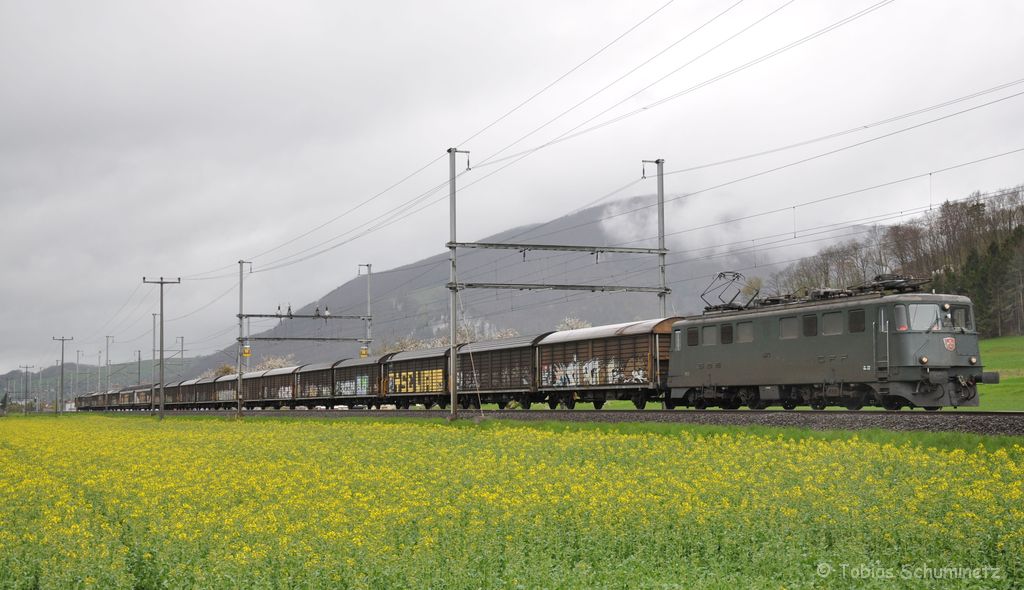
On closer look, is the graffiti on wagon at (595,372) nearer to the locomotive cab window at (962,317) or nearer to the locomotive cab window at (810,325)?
the locomotive cab window at (810,325)

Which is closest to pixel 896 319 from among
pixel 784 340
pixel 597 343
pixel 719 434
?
pixel 784 340

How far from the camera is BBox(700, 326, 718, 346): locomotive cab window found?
118ft

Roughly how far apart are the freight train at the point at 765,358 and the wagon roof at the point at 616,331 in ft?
0.20

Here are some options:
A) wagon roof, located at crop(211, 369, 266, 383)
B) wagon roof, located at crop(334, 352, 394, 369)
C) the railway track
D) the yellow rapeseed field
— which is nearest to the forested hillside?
wagon roof, located at crop(334, 352, 394, 369)

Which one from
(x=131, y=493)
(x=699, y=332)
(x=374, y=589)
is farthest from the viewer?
(x=699, y=332)

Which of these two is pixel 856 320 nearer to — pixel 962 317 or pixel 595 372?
pixel 962 317

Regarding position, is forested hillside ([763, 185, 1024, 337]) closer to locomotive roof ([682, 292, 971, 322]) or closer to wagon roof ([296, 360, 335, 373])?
wagon roof ([296, 360, 335, 373])

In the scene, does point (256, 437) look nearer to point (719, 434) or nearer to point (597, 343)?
point (719, 434)

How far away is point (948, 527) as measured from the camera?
12133 mm

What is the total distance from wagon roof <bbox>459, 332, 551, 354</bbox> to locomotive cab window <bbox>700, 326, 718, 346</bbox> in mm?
13615

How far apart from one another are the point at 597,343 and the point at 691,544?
1256 inches

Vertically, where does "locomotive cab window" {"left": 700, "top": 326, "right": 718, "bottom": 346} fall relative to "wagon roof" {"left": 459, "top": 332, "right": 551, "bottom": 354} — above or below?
below

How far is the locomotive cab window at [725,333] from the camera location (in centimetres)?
3541

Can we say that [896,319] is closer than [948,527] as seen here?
No
